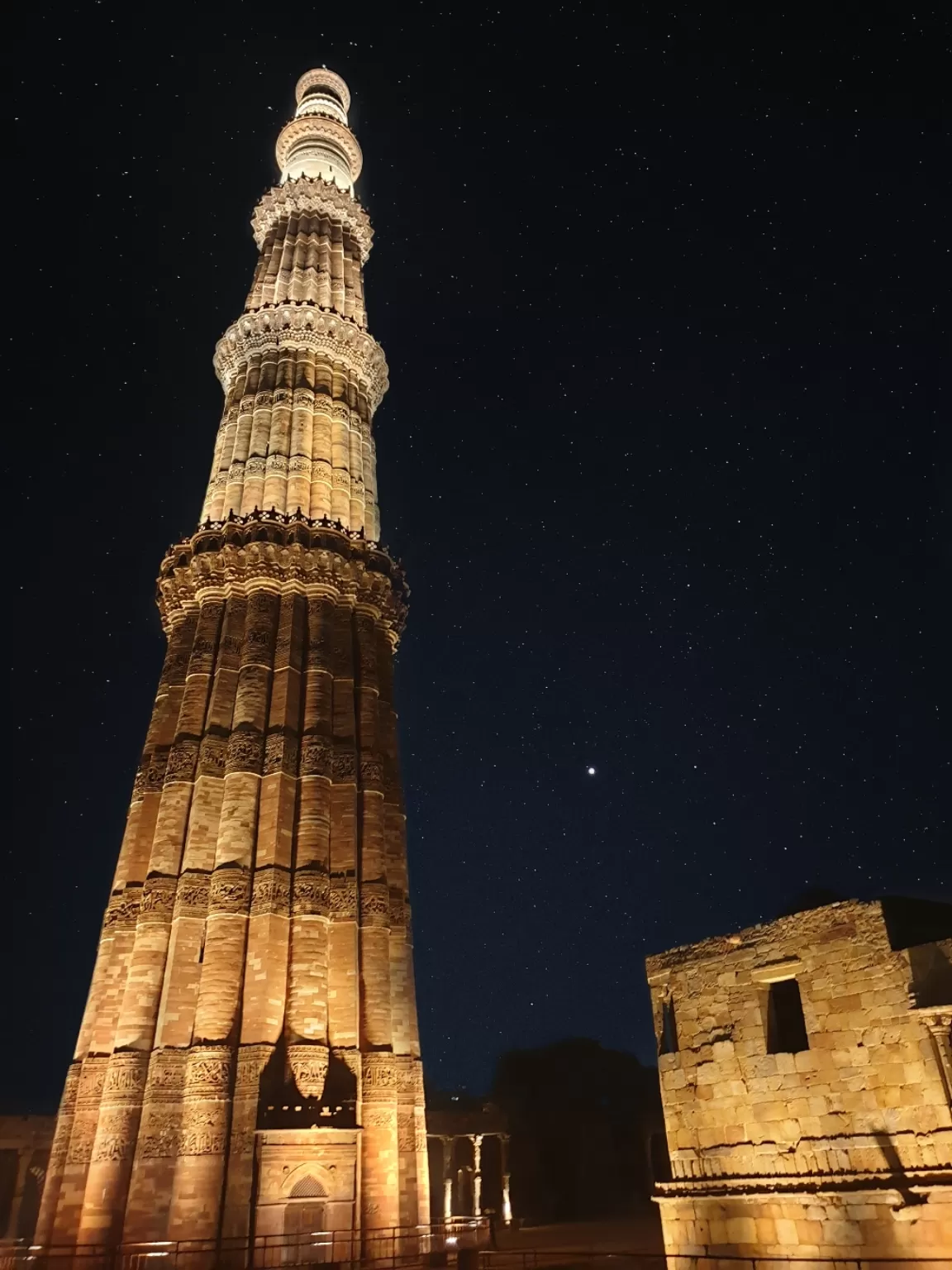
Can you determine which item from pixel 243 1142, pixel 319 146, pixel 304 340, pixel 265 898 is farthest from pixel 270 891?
pixel 319 146

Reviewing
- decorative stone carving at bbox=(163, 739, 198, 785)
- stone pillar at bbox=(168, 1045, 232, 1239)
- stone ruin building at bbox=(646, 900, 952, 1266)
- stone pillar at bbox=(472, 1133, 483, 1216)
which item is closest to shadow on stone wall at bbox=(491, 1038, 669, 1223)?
stone pillar at bbox=(472, 1133, 483, 1216)

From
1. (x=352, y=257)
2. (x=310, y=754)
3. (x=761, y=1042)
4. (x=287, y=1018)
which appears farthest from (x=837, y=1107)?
(x=352, y=257)

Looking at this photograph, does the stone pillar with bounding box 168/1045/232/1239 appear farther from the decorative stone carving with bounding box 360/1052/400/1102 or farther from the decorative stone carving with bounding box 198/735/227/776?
the decorative stone carving with bounding box 198/735/227/776

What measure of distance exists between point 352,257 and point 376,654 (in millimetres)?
17622

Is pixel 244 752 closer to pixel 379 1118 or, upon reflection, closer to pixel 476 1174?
pixel 379 1118

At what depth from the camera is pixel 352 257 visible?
33.7 m

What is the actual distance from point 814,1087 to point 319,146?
3748 centimetres

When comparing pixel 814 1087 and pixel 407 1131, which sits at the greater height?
pixel 407 1131

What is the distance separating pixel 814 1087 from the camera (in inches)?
418

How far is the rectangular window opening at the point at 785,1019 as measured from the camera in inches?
446

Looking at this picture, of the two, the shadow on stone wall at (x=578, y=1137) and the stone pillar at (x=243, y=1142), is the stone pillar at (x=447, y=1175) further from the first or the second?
the stone pillar at (x=243, y=1142)

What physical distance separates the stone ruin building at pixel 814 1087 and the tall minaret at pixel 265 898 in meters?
6.96

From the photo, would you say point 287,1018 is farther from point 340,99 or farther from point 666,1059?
point 340,99

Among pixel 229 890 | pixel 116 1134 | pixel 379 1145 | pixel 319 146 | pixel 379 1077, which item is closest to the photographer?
pixel 116 1134
